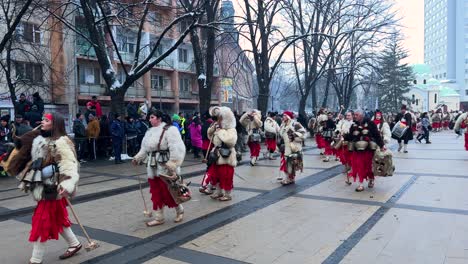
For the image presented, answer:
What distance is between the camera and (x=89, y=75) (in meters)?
34.1

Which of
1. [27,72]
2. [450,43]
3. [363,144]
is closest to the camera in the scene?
[363,144]

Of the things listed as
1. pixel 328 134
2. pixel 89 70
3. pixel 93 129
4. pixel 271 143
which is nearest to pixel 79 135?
pixel 93 129

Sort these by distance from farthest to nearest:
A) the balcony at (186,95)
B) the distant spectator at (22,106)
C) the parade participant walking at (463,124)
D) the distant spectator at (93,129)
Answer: the balcony at (186,95) → the parade participant walking at (463,124) → the distant spectator at (93,129) → the distant spectator at (22,106)

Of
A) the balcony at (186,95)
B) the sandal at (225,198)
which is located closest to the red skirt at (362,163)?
the sandal at (225,198)

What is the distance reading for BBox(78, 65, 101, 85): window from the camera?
33344 mm

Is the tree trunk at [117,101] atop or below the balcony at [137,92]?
below

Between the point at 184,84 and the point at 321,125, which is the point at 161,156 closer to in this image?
the point at 321,125

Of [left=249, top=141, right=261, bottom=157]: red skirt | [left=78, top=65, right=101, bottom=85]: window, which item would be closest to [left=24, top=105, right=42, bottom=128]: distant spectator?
[left=249, top=141, right=261, bottom=157]: red skirt

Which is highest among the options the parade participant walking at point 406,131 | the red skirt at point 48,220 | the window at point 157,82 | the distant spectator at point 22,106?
the window at point 157,82

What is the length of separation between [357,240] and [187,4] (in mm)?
14132

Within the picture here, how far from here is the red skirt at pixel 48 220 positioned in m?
4.73

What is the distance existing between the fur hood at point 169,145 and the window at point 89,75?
29526mm

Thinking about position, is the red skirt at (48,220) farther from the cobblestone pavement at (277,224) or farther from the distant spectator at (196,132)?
the distant spectator at (196,132)

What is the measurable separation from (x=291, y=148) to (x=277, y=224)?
3520 mm
